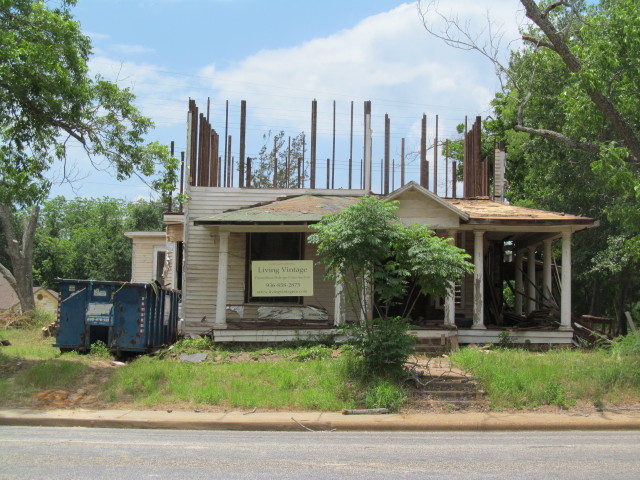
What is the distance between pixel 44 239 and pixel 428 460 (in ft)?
183

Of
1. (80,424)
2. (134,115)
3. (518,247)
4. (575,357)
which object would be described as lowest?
(80,424)

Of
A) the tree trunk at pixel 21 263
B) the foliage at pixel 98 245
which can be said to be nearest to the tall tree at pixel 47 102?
the tree trunk at pixel 21 263

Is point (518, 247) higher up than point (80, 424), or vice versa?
point (518, 247)

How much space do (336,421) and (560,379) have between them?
4318 millimetres

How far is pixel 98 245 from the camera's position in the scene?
51.8 m

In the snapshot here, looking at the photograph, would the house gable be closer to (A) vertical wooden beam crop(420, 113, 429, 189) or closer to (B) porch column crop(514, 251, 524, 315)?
(A) vertical wooden beam crop(420, 113, 429, 189)

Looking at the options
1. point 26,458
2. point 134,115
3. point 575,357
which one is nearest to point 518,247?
point 575,357

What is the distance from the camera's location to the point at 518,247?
20391 mm

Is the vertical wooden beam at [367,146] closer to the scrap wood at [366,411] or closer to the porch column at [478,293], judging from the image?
the porch column at [478,293]

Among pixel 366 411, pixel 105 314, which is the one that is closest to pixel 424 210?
pixel 366 411

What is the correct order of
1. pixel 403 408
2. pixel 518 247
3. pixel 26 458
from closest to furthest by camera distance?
pixel 26 458
pixel 403 408
pixel 518 247

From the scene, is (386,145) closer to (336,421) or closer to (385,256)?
(385,256)

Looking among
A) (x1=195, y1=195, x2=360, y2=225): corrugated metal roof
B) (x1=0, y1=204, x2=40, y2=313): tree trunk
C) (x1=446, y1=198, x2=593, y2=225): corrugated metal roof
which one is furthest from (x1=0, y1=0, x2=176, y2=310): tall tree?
(x1=0, y1=204, x2=40, y2=313): tree trunk

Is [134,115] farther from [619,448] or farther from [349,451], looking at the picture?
[619,448]
